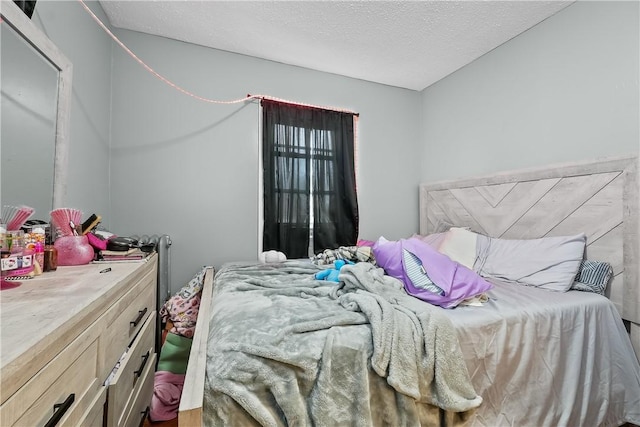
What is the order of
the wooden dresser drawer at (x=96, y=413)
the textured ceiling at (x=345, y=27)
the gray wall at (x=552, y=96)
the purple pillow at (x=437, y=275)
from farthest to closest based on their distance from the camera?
the textured ceiling at (x=345, y=27) < the gray wall at (x=552, y=96) < the purple pillow at (x=437, y=275) < the wooden dresser drawer at (x=96, y=413)

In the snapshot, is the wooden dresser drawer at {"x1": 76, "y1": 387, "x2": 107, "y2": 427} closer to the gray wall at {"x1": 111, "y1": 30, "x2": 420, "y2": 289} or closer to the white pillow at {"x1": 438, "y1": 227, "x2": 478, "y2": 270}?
the gray wall at {"x1": 111, "y1": 30, "x2": 420, "y2": 289}

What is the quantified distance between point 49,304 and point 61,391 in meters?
0.18

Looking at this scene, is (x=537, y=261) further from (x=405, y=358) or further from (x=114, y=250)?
(x=114, y=250)

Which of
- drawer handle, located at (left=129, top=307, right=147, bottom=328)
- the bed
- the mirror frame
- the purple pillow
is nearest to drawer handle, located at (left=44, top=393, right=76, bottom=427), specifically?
the bed

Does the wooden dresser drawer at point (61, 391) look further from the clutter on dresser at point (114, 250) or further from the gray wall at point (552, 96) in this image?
the gray wall at point (552, 96)

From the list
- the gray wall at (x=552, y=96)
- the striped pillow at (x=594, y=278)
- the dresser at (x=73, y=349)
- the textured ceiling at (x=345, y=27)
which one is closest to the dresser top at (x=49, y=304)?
the dresser at (x=73, y=349)

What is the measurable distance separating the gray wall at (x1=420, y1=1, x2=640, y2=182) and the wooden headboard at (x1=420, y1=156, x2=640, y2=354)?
0.16 meters

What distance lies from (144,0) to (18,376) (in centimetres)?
246

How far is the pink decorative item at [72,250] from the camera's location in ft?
3.49

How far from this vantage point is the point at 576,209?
5.85ft

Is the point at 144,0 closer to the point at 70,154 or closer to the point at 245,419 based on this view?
the point at 70,154

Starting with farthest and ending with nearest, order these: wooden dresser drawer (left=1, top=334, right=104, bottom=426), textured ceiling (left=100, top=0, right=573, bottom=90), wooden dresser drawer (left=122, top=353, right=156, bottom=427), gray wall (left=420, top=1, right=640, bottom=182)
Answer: textured ceiling (left=100, top=0, right=573, bottom=90) < gray wall (left=420, top=1, right=640, bottom=182) < wooden dresser drawer (left=122, top=353, right=156, bottom=427) < wooden dresser drawer (left=1, top=334, right=104, bottom=426)

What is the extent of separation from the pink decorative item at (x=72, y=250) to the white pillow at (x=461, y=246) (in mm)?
2210

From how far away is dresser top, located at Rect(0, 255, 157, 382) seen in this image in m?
0.43
